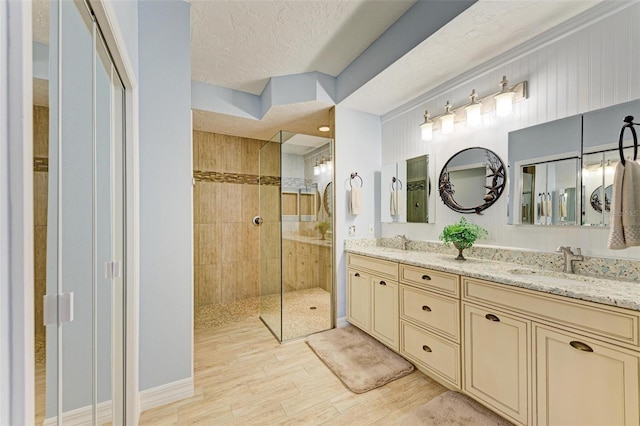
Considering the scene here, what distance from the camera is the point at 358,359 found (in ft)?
7.18

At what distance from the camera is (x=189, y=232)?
6.04 feet

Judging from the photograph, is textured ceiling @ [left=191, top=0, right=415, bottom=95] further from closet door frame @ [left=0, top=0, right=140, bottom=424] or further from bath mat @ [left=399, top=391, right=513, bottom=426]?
bath mat @ [left=399, top=391, right=513, bottom=426]

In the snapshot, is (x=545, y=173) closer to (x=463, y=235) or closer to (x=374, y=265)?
(x=463, y=235)

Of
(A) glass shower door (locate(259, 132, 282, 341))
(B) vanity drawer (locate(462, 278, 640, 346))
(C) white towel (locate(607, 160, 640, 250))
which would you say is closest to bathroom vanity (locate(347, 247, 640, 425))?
(B) vanity drawer (locate(462, 278, 640, 346))

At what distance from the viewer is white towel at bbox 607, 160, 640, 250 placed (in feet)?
4.35

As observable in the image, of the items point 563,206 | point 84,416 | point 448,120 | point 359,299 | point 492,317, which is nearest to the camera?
point 84,416

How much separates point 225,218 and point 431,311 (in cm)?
295

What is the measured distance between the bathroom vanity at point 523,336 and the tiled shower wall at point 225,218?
7.91 feet

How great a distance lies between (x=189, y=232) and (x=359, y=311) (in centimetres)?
183

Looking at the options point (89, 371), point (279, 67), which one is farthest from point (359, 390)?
point (279, 67)

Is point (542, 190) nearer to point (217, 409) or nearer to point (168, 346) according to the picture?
point (217, 409)

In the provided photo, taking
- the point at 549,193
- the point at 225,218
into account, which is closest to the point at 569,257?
the point at 549,193

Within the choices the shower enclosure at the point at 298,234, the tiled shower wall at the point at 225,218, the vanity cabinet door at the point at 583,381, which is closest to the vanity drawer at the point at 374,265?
the shower enclosure at the point at 298,234
